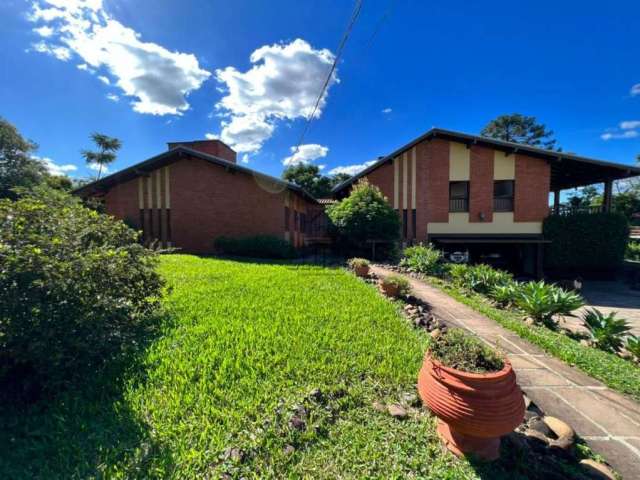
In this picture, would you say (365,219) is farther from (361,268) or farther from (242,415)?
(242,415)

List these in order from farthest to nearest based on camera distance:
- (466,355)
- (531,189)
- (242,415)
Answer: (531,189) < (242,415) < (466,355)

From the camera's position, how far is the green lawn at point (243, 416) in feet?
6.07

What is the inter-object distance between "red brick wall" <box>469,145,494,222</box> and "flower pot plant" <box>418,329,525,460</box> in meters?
15.1

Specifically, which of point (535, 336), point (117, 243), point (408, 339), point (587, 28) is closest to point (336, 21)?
point (117, 243)

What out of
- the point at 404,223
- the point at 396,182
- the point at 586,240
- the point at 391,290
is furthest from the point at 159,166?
the point at 586,240

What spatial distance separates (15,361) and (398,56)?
10.7 metres

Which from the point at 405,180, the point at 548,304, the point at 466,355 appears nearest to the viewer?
the point at 466,355

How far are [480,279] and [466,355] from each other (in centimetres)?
692

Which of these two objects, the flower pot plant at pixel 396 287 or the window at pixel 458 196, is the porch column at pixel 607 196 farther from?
the flower pot plant at pixel 396 287

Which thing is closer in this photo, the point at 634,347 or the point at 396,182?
the point at 634,347

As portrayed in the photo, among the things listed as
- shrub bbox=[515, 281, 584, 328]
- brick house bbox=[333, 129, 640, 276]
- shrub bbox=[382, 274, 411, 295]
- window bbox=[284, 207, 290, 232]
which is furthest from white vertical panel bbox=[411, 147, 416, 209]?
shrub bbox=[382, 274, 411, 295]

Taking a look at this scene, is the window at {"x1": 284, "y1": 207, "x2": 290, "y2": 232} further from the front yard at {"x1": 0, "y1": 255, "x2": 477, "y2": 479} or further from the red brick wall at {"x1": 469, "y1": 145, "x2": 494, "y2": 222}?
the front yard at {"x1": 0, "y1": 255, "x2": 477, "y2": 479}

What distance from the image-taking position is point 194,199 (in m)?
14.7

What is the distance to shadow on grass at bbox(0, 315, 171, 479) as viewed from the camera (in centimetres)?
185
